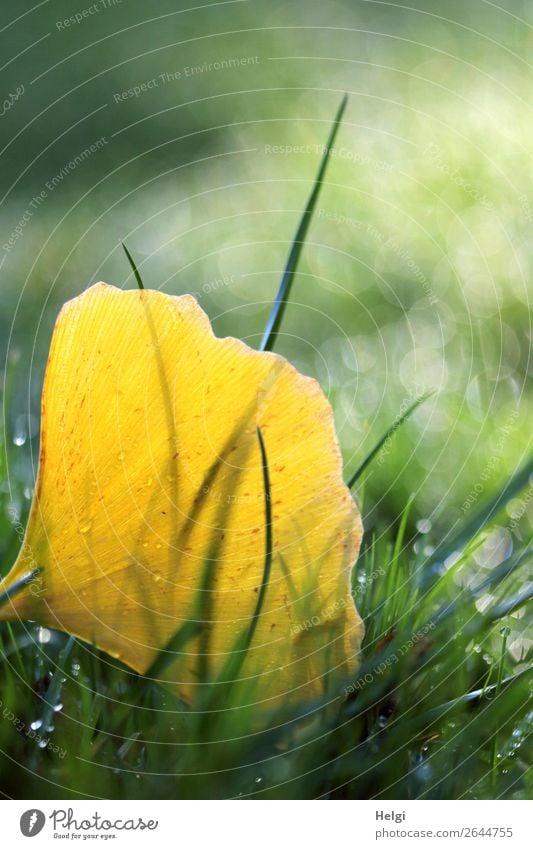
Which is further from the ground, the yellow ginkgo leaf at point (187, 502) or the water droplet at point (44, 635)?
the yellow ginkgo leaf at point (187, 502)

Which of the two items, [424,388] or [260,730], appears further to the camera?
[424,388]

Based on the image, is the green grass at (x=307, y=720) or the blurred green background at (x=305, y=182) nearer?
the green grass at (x=307, y=720)

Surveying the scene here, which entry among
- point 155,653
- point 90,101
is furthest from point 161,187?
point 155,653

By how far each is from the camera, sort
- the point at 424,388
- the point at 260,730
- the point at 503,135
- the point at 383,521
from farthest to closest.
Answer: the point at 503,135 < the point at 424,388 < the point at 383,521 < the point at 260,730

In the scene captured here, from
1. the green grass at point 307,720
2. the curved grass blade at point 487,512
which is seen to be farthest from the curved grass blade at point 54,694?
the curved grass blade at point 487,512

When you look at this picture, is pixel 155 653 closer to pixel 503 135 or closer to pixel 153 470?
pixel 153 470

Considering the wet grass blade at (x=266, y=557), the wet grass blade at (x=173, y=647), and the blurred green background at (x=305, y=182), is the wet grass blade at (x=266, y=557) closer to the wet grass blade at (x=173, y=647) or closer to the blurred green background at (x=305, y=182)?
the wet grass blade at (x=173, y=647)

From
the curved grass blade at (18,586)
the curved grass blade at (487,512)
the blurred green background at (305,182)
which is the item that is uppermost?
the blurred green background at (305,182)

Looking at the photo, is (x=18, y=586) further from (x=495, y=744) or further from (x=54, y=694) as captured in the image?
(x=495, y=744)
